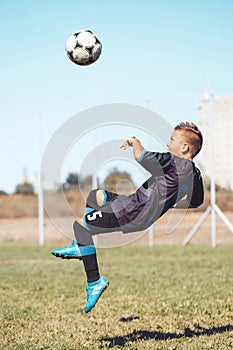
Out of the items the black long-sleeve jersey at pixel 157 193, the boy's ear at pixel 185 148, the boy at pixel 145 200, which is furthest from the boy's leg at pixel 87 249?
the boy's ear at pixel 185 148

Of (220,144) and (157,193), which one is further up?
(220,144)

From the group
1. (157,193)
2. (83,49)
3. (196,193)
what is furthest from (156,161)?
(83,49)

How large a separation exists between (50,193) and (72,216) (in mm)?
1804

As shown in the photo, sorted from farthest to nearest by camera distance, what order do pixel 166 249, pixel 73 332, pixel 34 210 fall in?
pixel 34 210 < pixel 166 249 < pixel 73 332

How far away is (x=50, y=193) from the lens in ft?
65.6

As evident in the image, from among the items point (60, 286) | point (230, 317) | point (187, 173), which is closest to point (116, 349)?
point (187, 173)

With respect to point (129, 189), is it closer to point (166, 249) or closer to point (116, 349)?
point (166, 249)

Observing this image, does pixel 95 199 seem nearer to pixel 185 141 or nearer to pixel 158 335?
pixel 185 141

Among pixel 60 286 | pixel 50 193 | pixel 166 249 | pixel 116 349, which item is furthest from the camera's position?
pixel 50 193

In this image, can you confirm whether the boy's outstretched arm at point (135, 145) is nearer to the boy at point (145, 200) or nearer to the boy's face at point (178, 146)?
the boy at point (145, 200)

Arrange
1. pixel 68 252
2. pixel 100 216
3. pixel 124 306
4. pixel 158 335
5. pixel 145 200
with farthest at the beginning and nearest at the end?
pixel 124 306, pixel 158 335, pixel 68 252, pixel 100 216, pixel 145 200

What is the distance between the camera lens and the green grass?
563cm

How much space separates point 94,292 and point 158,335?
996 millimetres

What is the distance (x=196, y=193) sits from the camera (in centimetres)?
545
